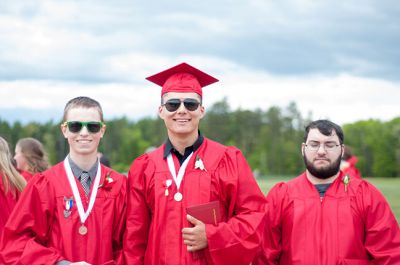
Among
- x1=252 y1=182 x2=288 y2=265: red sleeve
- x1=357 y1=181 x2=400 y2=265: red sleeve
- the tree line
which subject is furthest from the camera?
the tree line

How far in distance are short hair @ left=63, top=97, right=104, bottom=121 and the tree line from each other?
92.6 m

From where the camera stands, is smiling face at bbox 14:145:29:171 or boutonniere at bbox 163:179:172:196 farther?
smiling face at bbox 14:145:29:171

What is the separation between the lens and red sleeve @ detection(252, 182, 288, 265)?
5.47 meters

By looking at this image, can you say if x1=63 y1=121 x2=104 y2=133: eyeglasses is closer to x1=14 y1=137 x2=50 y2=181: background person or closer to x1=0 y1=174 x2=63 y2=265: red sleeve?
x1=0 y1=174 x2=63 y2=265: red sleeve

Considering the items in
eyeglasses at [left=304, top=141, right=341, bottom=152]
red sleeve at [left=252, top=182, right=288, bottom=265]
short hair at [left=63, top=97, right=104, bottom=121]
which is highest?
short hair at [left=63, top=97, right=104, bottom=121]

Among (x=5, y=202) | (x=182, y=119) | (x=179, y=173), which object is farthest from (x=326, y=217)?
(x=5, y=202)

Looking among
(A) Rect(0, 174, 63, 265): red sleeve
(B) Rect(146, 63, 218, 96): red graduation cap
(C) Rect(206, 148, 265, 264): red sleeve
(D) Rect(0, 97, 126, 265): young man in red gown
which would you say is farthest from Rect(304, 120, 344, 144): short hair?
(A) Rect(0, 174, 63, 265): red sleeve

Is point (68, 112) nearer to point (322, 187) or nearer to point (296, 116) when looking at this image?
point (322, 187)

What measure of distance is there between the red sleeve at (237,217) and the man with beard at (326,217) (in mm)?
543

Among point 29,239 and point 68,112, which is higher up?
point 68,112

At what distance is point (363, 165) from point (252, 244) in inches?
4038

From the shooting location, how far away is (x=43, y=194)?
4941 mm

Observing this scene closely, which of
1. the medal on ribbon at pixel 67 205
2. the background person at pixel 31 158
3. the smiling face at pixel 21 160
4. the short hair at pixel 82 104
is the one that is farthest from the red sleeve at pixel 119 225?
the smiling face at pixel 21 160

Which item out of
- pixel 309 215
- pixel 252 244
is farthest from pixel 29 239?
pixel 309 215
